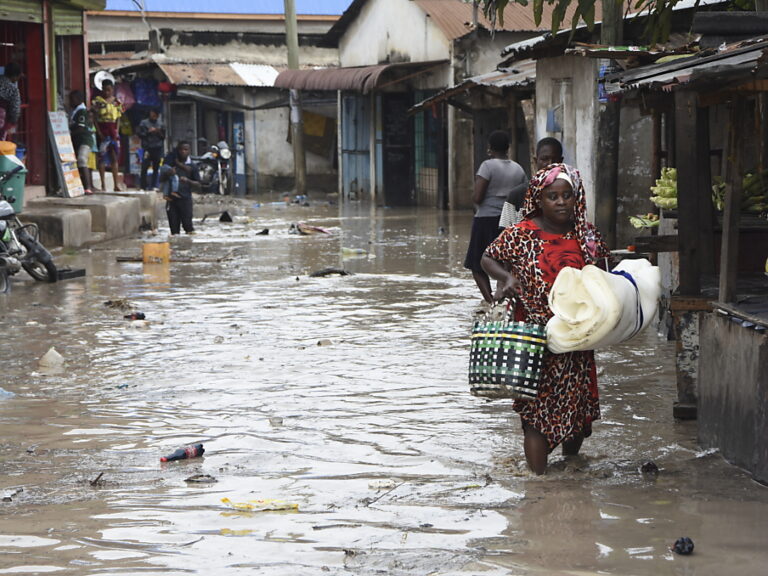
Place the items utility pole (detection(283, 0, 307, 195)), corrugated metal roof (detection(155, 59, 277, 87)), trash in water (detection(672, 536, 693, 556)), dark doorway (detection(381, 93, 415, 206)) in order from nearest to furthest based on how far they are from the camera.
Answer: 1. trash in water (detection(672, 536, 693, 556))
2. dark doorway (detection(381, 93, 415, 206))
3. utility pole (detection(283, 0, 307, 195))
4. corrugated metal roof (detection(155, 59, 277, 87))

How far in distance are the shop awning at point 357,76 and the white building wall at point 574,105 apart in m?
9.91

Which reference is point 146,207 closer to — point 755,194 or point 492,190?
point 492,190

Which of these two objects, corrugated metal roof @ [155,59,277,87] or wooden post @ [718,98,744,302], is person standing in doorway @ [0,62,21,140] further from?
corrugated metal roof @ [155,59,277,87]

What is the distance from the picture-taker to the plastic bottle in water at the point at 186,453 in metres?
5.88

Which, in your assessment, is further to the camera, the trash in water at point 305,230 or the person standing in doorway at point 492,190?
the trash in water at point 305,230

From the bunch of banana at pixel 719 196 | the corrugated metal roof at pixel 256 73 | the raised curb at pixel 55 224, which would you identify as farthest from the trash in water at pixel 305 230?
the corrugated metal roof at pixel 256 73

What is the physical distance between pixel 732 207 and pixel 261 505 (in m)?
2.64

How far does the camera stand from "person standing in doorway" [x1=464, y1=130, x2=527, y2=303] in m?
10.1

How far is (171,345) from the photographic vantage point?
9430mm

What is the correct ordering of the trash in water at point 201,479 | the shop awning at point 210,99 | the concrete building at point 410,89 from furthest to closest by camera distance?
the shop awning at point 210,99 → the concrete building at point 410,89 → the trash in water at point 201,479

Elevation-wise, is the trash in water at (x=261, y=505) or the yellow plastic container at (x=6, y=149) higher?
the yellow plastic container at (x=6, y=149)

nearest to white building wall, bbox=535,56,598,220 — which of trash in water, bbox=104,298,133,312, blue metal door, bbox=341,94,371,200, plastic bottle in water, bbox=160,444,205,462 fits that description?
trash in water, bbox=104,298,133,312

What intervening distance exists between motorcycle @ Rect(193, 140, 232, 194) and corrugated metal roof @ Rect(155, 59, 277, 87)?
5.59 feet

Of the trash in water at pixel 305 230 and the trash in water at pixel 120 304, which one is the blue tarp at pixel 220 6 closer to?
the trash in water at pixel 305 230
